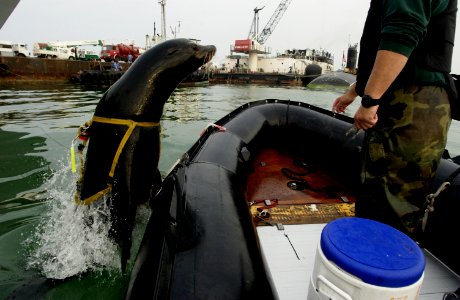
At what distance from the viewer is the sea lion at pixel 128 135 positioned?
9.46 feet

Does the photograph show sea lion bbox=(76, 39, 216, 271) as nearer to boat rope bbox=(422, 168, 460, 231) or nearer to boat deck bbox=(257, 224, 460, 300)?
boat deck bbox=(257, 224, 460, 300)

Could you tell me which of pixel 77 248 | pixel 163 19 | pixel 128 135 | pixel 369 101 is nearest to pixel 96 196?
pixel 77 248

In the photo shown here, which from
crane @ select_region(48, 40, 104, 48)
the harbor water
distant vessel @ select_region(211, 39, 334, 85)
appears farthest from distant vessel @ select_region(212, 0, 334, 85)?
the harbor water

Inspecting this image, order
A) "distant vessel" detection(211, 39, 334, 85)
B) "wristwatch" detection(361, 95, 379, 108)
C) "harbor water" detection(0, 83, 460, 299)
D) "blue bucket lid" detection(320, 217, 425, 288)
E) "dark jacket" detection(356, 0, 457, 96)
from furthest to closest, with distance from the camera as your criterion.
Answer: "distant vessel" detection(211, 39, 334, 85) < "harbor water" detection(0, 83, 460, 299) < "wristwatch" detection(361, 95, 379, 108) < "dark jacket" detection(356, 0, 457, 96) < "blue bucket lid" detection(320, 217, 425, 288)

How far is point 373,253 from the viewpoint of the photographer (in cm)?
112

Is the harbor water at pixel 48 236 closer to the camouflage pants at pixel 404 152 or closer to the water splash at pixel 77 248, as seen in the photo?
the water splash at pixel 77 248

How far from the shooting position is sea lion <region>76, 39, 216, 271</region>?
288cm

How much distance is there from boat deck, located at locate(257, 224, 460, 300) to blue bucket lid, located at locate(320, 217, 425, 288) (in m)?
0.95

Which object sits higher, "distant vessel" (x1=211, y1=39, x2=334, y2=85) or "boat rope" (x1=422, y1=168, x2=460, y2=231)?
"distant vessel" (x1=211, y1=39, x2=334, y2=85)

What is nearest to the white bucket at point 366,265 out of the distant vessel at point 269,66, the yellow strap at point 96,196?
the yellow strap at point 96,196

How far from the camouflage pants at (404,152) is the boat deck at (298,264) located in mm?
557

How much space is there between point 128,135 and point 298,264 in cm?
187

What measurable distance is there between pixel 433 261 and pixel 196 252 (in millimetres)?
1974

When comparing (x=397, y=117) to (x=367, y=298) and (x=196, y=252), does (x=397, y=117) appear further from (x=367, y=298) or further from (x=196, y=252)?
(x=196, y=252)
